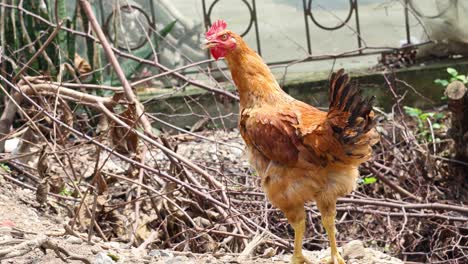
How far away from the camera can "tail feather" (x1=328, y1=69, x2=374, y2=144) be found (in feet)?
15.2

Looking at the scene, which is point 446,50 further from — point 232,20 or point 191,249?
point 191,249

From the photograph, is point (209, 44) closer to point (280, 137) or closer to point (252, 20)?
point (280, 137)

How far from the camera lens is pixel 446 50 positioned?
9.60 metres

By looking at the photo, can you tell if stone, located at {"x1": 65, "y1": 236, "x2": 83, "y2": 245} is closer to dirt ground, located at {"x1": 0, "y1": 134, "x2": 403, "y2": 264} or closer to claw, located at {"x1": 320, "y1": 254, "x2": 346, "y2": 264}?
dirt ground, located at {"x1": 0, "y1": 134, "x2": 403, "y2": 264}

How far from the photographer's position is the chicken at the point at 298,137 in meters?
4.70

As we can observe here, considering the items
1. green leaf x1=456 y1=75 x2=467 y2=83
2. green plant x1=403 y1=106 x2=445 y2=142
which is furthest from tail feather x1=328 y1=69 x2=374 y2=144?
green leaf x1=456 y1=75 x2=467 y2=83

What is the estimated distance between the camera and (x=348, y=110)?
15.3 ft

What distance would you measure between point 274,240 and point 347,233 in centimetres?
154

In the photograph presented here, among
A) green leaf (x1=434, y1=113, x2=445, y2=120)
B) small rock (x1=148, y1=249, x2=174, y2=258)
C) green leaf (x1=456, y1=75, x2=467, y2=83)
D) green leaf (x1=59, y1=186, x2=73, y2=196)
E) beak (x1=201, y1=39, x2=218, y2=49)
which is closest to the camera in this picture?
beak (x1=201, y1=39, x2=218, y2=49)

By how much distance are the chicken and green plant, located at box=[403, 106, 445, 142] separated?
10.6 ft

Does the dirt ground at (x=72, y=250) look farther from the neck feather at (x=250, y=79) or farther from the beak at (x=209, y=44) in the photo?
the beak at (x=209, y=44)

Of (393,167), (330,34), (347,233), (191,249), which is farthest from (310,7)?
(191,249)

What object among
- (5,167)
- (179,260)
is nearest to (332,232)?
(179,260)

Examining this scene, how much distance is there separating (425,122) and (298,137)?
3.83 meters
